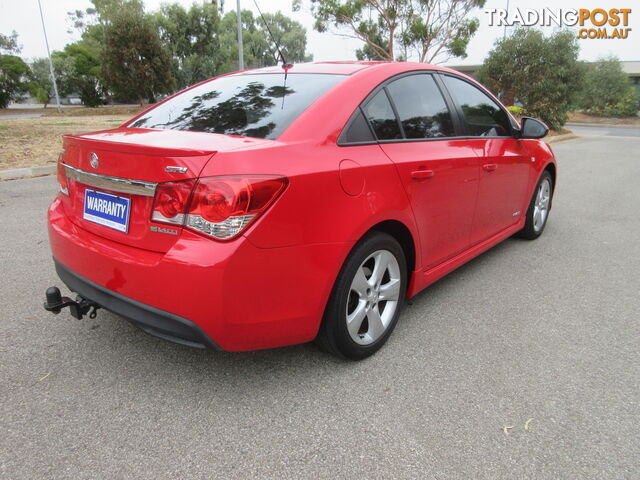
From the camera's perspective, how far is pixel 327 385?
7.48ft

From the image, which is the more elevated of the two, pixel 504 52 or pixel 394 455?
pixel 504 52

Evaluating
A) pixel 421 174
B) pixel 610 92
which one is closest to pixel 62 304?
pixel 421 174

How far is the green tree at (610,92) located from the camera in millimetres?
35969

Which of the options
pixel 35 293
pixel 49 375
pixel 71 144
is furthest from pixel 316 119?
pixel 35 293

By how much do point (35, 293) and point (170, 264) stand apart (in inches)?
75.1

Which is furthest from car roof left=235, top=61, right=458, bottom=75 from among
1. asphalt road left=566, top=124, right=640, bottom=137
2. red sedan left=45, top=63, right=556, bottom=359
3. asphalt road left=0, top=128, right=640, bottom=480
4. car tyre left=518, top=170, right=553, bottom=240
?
asphalt road left=566, top=124, right=640, bottom=137

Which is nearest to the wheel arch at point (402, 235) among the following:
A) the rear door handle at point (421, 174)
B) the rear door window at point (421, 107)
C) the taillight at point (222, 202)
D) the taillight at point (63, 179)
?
the rear door handle at point (421, 174)

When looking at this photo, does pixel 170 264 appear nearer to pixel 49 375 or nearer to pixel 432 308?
pixel 49 375

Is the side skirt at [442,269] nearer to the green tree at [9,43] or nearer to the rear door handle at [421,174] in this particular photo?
the rear door handle at [421,174]

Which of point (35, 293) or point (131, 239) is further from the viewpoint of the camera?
point (35, 293)

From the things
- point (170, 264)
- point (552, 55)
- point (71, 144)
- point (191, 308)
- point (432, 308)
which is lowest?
point (432, 308)

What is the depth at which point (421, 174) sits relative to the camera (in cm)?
261

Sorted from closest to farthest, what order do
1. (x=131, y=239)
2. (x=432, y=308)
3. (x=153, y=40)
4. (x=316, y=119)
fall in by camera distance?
1. (x=131, y=239)
2. (x=316, y=119)
3. (x=432, y=308)
4. (x=153, y=40)

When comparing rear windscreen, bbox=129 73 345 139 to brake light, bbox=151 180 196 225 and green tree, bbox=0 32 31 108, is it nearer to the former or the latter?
brake light, bbox=151 180 196 225
